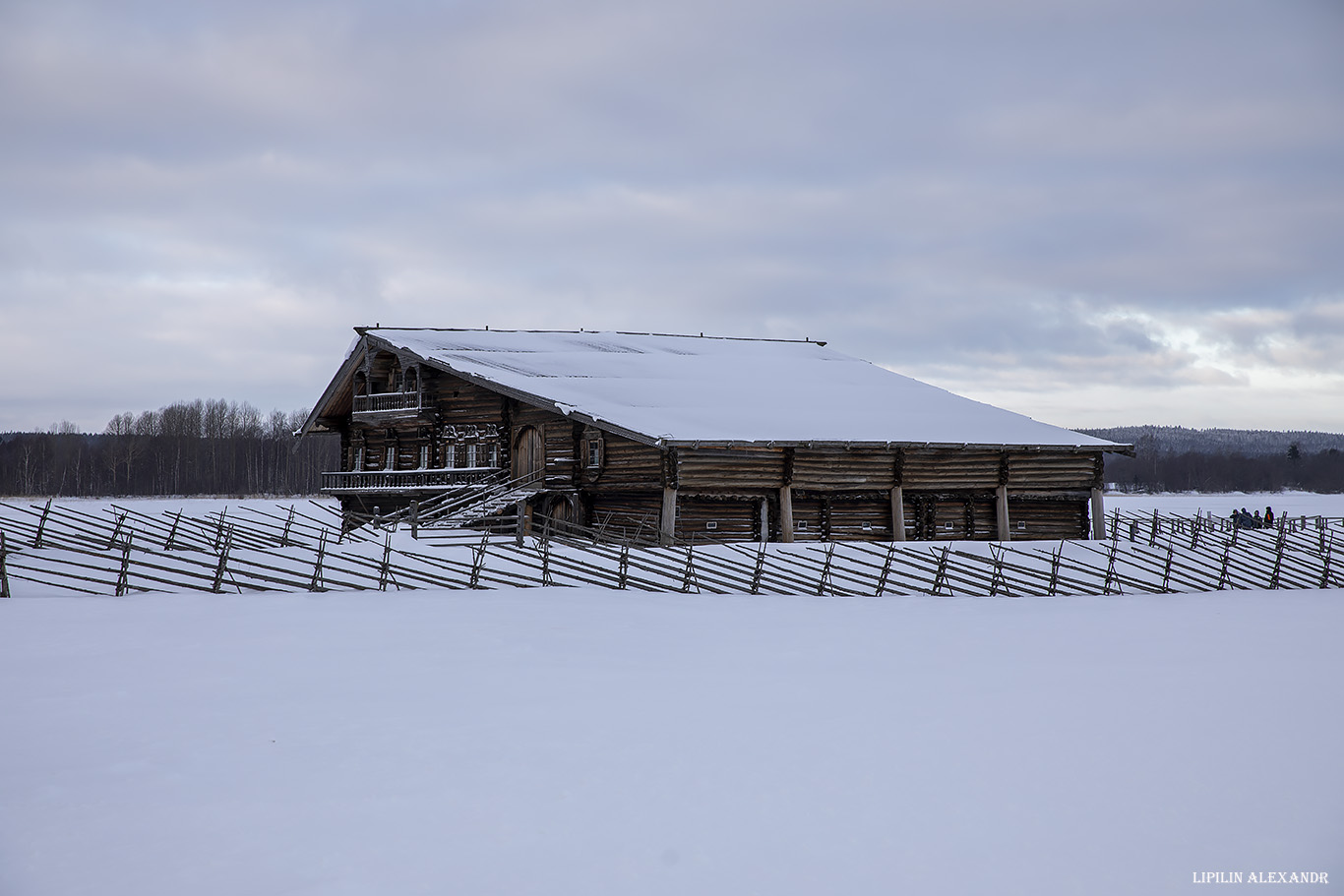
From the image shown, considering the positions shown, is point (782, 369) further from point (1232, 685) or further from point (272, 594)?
point (1232, 685)

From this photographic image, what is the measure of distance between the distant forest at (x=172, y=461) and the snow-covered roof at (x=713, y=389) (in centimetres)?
6651

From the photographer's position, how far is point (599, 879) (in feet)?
18.8

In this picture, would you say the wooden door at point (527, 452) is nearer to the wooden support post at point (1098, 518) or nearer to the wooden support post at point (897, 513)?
the wooden support post at point (897, 513)

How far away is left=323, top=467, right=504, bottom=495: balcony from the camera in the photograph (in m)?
32.3

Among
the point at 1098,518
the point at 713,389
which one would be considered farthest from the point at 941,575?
the point at 1098,518

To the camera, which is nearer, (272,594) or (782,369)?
(272,594)

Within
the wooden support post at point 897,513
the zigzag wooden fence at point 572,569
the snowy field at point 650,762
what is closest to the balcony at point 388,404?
the zigzag wooden fence at point 572,569

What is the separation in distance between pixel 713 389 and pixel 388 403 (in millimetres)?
11248

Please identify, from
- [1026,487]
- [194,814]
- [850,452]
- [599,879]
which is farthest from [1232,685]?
[1026,487]

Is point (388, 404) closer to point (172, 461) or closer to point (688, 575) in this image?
point (688, 575)

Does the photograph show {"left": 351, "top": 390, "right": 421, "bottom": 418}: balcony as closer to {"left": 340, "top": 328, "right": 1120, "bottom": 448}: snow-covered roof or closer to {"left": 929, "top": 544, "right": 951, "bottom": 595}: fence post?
{"left": 340, "top": 328, "right": 1120, "bottom": 448}: snow-covered roof

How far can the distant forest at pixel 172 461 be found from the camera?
99250 millimetres

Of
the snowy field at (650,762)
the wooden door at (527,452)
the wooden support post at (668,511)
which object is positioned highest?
the wooden door at (527,452)

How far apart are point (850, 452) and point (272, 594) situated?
55.1ft
